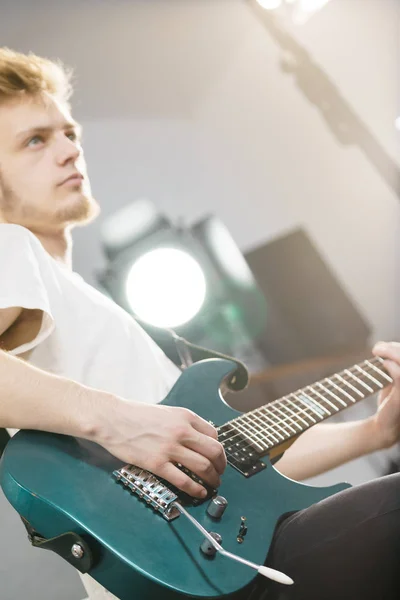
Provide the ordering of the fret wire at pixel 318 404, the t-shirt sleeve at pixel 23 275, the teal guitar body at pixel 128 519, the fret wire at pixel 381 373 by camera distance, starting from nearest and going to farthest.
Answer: the teal guitar body at pixel 128 519 → the t-shirt sleeve at pixel 23 275 → the fret wire at pixel 318 404 → the fret wire at pixel 381 373

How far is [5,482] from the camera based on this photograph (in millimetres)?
762

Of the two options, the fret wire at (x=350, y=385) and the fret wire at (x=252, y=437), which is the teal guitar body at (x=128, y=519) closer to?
the fret wire at (x=252, y=437)

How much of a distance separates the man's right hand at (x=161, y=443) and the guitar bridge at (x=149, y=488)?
0.07ft

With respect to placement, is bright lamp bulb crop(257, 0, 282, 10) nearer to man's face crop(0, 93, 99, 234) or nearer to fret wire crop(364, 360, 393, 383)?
man's face crop(0, 93, 99, 234)

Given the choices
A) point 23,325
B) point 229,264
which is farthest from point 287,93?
point 23,325

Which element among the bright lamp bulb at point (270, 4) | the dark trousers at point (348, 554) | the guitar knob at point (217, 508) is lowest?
the dark trousers at point (348, 554)

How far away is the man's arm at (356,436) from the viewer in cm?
113

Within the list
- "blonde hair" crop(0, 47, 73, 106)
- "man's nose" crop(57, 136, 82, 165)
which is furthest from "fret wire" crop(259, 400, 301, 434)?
"blonde hair" crop(0, 47, 73, 106)

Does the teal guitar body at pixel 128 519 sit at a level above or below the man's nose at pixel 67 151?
below

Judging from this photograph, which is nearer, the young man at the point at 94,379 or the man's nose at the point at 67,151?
the young man at the point at 94,379

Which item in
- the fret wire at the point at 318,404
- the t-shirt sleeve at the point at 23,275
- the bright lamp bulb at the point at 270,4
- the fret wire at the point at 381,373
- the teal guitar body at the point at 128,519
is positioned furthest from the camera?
the bright lamp bulb at the point at 270,4

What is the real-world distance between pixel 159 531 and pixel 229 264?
2.73 feet

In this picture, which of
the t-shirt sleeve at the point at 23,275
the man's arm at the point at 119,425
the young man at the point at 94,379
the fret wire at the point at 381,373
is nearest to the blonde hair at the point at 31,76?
the young man at the point at 94,379

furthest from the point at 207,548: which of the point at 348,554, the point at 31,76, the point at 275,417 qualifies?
the point at 31,76
